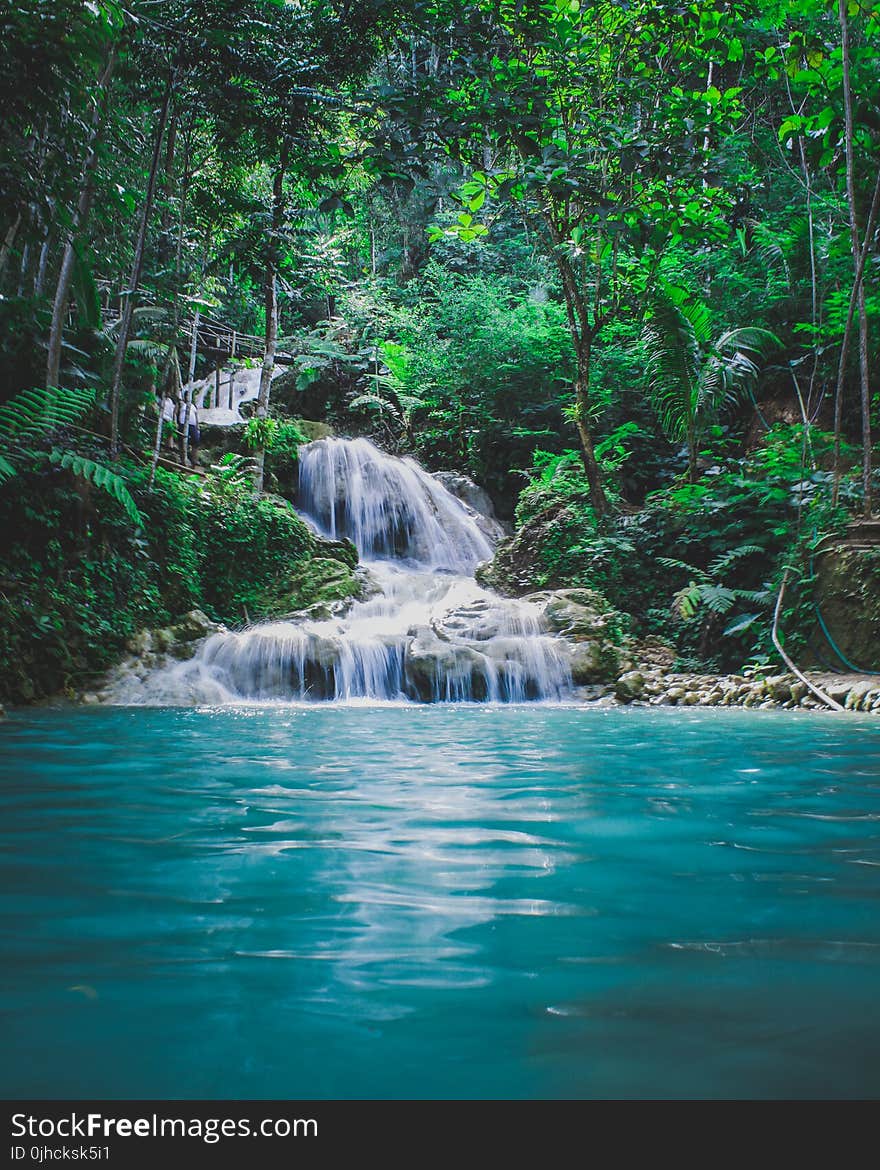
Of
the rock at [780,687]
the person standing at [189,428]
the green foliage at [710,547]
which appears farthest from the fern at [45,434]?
the rock at [780,687]

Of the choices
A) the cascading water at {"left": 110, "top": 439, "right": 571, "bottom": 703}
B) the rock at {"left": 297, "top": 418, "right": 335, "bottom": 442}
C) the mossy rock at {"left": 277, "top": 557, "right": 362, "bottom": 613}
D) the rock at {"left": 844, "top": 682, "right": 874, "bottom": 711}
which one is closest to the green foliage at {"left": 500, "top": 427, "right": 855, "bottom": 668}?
the rock at {"left": 844, "top": 682, "right": 874, "bottom": 711}

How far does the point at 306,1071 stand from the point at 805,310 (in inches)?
576

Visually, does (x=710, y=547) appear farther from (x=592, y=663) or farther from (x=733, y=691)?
(x=733, y=691)

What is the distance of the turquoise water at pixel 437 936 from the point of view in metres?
0.97

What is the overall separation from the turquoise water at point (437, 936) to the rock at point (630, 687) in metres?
5.29

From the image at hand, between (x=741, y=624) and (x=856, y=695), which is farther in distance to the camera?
(x=741, y=624)

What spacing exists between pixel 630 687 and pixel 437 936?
7.43 m

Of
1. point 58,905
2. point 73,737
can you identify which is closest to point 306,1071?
→ point 58,905

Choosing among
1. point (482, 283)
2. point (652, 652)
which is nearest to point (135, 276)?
point (652, 652)

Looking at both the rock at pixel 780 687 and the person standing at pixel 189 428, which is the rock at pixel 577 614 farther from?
the person standing at pixel 189 428

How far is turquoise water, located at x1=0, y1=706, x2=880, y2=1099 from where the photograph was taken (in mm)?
971

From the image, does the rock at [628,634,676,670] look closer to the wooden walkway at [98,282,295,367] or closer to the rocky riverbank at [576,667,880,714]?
the rocky riverbank at [576,667,880,714]

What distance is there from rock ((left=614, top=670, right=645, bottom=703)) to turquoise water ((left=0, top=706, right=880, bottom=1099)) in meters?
5.29

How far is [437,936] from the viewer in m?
1.40
